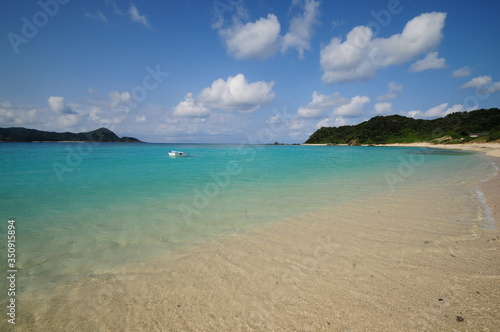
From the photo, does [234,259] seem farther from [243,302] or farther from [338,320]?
[338,320]

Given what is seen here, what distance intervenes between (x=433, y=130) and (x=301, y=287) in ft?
548

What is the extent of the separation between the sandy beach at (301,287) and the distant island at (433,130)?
332 ft

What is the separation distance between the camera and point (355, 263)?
4.75 meters

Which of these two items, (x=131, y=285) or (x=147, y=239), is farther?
(x=147, y=239)

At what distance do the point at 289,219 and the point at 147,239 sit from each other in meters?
4.76

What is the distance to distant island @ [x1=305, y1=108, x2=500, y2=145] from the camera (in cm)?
9838

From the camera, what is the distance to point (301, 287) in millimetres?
3980

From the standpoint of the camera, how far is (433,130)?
129 meters

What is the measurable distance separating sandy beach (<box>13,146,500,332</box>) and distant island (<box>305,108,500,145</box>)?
10129 centimetres

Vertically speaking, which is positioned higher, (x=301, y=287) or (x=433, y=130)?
(x=433, y=130)

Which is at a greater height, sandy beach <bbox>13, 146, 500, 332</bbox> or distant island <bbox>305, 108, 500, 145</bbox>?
distant island <bbox>305, 108, 500, 145</bbox>

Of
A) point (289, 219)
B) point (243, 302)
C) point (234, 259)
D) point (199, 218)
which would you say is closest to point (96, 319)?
point (243, 302)

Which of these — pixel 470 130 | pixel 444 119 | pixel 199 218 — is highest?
pixel 444 119

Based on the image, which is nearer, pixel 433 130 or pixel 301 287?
pixel 301 287
